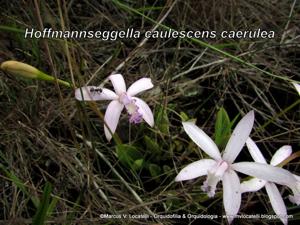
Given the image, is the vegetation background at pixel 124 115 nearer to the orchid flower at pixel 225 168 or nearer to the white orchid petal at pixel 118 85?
the white orchid petal at pixel 118 85

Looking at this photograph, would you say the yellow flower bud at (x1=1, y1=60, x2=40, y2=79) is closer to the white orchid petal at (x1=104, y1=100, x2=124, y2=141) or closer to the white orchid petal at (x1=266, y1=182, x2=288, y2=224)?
the white orchid petal at (x1=104, y1=100, x2=124, y2=141)

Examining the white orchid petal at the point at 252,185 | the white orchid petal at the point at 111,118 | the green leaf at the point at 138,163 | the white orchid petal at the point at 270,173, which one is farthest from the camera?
the green leaf at the point at 138,163

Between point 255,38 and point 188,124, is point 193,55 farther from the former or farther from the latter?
point 188,124

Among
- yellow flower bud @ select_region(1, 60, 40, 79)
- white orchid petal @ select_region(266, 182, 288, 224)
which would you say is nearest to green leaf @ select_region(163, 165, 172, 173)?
white orchid petal @ select_region(266, 182, 288, 224)

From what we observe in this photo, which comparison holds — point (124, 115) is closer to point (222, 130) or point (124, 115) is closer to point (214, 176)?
point (222, 130)

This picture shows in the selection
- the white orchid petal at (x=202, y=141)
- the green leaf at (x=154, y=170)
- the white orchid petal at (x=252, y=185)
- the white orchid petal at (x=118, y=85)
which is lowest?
the green leaf at (x=154, y=170)

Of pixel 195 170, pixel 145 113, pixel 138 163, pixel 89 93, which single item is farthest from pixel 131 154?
pixel 195 170

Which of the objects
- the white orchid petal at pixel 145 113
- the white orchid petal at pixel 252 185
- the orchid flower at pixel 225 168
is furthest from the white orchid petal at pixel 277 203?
the white orchid petal at pixel 145 113

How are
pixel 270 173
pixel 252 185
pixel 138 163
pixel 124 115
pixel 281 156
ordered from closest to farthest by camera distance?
pixel 270 173 → pixel 252 185 → pixel 281 156 → pixel 138 163 → pixel 124 115
